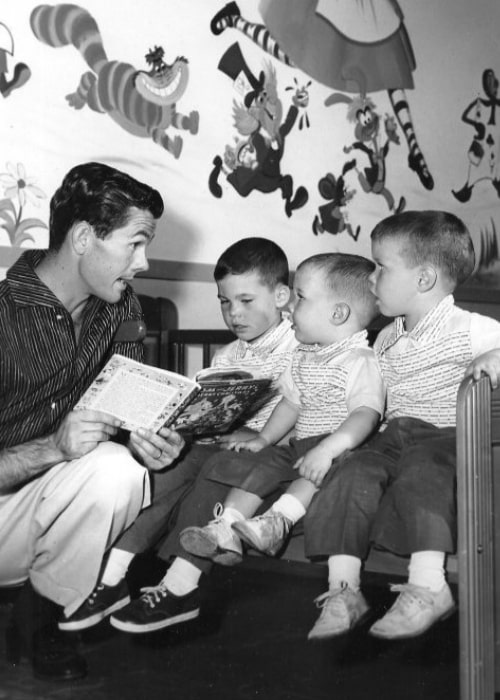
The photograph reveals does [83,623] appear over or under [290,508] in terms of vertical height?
under

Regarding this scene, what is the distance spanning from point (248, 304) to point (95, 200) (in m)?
0.61

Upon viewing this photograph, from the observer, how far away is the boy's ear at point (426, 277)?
7.13 ft

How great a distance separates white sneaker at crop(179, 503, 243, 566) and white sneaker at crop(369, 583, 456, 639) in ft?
1.21

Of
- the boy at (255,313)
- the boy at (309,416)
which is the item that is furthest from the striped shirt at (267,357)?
the boy at (309,416)

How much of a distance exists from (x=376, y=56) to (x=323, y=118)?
442 millimetres

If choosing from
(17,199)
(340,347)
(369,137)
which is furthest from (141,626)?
(369,137)

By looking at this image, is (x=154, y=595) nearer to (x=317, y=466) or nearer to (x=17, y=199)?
(x=317, y=466)

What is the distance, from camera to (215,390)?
6.56ft

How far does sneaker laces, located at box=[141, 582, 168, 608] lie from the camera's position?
205cm

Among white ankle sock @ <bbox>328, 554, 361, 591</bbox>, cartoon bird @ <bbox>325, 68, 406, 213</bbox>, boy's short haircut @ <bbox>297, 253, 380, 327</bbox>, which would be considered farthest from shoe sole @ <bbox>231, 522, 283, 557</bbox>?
cartoon bird @ <bbox>325, 68, 406, 213</bbox>

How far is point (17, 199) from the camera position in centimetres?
247

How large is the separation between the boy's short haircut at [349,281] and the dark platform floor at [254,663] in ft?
2.22

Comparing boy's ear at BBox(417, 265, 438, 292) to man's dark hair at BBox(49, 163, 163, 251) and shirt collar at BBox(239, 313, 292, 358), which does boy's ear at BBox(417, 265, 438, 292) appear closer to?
shirt collar at BBox(239, 313, 292, 358)

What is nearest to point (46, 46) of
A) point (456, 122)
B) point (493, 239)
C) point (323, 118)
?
point (323, 118)
